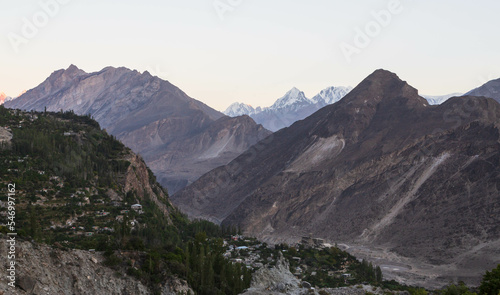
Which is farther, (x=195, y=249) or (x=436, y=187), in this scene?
(x=436, y=187)

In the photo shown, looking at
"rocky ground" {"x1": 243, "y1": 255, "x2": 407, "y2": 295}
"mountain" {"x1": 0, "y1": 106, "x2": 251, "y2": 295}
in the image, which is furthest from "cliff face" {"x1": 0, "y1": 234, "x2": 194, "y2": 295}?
"rocky ground" {"x1": 243, "y1": 255, "x2": 407, "y2": 295}

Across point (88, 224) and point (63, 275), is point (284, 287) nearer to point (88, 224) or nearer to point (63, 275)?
point (88, 224)

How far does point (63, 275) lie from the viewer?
45.8 meters

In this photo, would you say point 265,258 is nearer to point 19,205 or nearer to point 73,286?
point 19,205

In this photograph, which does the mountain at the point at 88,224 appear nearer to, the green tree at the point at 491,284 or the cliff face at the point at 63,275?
the cliff face at the point at 63,275

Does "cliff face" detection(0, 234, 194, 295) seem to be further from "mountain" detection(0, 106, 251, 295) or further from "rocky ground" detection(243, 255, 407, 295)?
"rocky ground" detection(243, 255, 407, 295)

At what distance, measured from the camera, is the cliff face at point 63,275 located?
41.0 m

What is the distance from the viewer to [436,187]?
609 ft

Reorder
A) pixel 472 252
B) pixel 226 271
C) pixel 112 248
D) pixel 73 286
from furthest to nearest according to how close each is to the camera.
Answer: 1. pixel 472 252
2. pixel 226 271
3. pixel 112 248
4. pixel 73 286

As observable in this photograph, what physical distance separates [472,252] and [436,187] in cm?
4186

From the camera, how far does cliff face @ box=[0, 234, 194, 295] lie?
4100 cm

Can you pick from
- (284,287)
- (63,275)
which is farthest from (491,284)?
(63,275)

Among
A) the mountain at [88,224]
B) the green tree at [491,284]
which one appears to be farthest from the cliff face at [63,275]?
the green tree at [491,284]

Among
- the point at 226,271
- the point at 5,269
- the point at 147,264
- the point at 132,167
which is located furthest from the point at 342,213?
the point at 5,269
